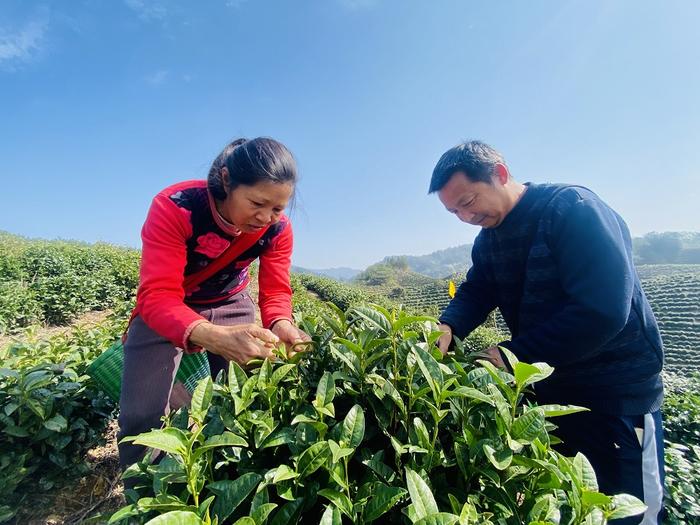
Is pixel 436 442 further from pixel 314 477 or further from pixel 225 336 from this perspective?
pixel 225 336

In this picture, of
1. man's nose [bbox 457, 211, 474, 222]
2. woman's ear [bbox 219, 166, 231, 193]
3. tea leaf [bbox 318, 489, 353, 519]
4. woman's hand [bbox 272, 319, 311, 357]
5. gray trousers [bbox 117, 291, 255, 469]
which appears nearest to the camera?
tea leaf [bbox 318, 489, 353, 519]

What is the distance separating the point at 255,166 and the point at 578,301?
59.7 inches

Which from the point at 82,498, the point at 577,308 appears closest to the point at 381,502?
the point at 577,308

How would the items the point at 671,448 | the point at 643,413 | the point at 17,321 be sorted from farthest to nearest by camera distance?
1. the point at 17,321
2. the point at 671,448
3. the point at 643,413

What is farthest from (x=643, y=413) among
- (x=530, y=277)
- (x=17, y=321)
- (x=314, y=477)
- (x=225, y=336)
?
(x=17, y=321)

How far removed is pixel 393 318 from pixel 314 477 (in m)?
0.46

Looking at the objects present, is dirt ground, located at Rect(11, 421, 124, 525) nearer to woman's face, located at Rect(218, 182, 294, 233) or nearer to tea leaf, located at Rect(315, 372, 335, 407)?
woman's face, located at Rect(218, 182, 294, 233)

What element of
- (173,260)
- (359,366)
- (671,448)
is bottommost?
(671,448)

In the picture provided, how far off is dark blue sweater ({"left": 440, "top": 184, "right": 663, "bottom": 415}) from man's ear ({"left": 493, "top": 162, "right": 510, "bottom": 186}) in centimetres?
13

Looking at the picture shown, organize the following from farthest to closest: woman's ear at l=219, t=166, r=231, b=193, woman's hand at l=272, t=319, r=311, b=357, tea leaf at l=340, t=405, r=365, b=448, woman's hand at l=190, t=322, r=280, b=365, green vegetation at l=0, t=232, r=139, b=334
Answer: green vegetation at l=0, t=232, r=139, b=334 → woman's ear at l=219, t=166, r=231, b=193 → woman's hand at l=272, t=319, r=311, b=357 → woman's hand at l=190, t=322, r=280, b=365 → tea leaf at l=340, t=405, r=365, b=448

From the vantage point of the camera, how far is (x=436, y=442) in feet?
2.89

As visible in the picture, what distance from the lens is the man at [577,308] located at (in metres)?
1.52

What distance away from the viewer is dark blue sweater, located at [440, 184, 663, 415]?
150cm

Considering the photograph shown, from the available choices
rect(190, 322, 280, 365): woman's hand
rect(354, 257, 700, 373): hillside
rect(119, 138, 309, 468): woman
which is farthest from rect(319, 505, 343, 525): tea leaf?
rect(354, 257, 700, 373): hillside
